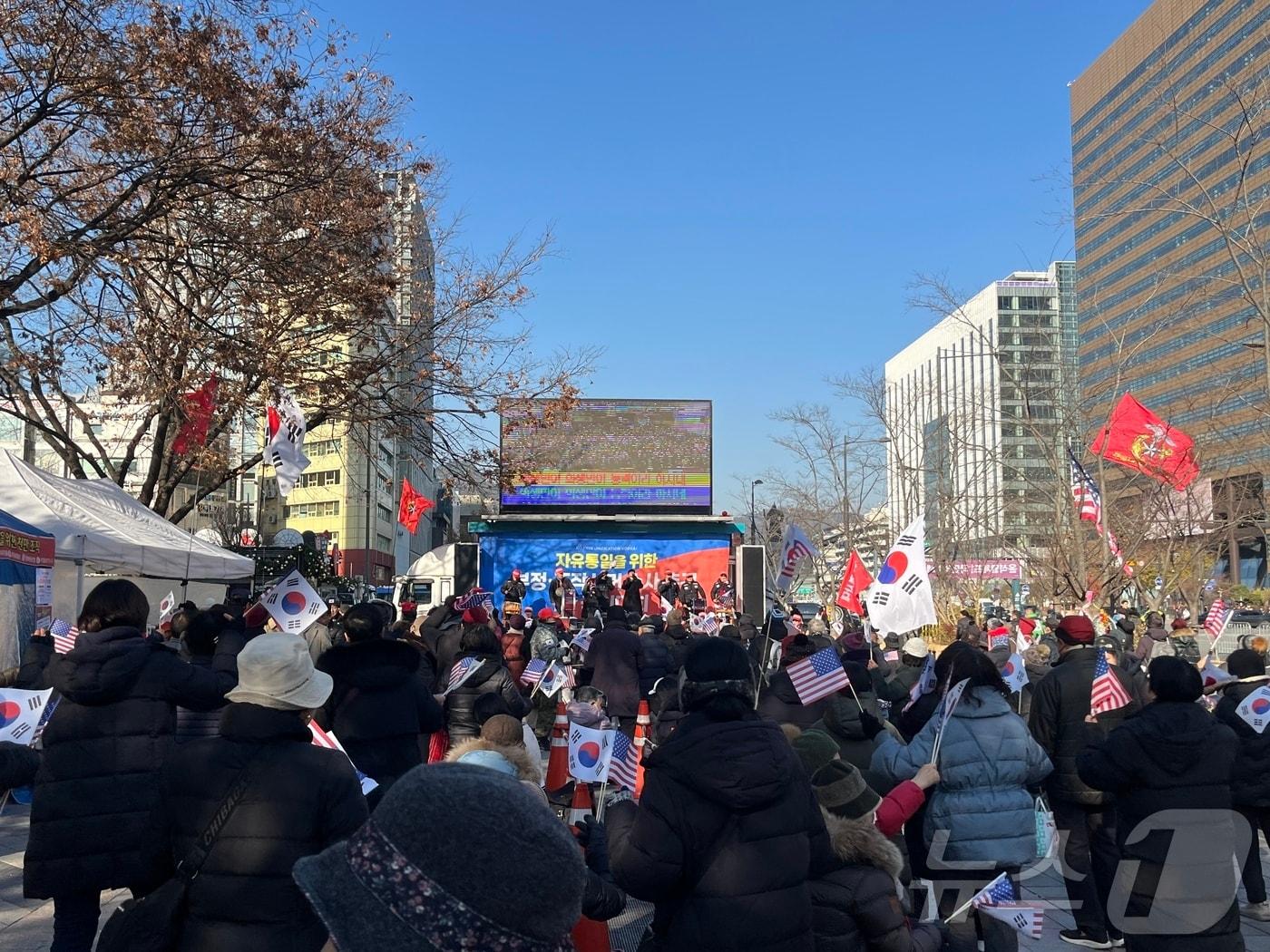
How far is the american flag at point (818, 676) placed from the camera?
675 centimetres

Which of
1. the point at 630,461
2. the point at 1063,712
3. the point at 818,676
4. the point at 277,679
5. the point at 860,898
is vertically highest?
the point at 630,461

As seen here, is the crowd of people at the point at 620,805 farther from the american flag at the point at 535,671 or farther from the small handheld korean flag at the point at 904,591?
the small handheld korean flag at the point at 904,591

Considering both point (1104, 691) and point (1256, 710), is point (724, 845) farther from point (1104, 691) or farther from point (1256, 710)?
point (1256, 710)

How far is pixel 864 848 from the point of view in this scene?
3.77 meters

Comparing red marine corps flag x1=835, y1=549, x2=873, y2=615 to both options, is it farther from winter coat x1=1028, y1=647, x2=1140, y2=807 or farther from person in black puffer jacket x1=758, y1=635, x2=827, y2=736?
winter coat x1=1028, y1=647, x2=1140, y2=807

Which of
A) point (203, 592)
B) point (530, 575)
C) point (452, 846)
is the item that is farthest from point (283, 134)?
point (530, 575)

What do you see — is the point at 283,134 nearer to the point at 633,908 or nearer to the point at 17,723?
the point at 17,723

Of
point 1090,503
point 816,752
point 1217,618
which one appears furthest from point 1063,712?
point 1090,503

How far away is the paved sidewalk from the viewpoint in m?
6.46

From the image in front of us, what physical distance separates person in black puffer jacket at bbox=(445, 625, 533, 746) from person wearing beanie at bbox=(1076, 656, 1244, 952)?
3.82 meters

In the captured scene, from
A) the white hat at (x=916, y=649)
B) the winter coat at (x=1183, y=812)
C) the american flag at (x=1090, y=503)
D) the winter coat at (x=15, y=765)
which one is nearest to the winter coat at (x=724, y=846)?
the winter coat at (x=15, y=765)

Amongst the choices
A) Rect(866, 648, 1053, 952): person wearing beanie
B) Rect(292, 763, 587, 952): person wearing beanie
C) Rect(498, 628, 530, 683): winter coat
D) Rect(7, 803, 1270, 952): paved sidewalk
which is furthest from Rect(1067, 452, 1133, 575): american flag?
Rect(292, 763, 587, 952): person wearing beanie

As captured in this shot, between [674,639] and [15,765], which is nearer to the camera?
[15,765]

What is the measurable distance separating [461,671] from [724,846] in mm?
4808
